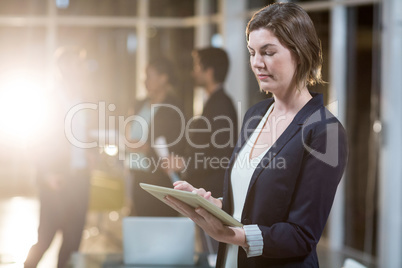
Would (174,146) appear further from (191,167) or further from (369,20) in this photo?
(369,20)

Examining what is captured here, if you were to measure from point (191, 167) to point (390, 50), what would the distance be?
1739mm

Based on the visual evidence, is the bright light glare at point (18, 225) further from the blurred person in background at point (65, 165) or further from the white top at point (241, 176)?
the white top at point (241, 176)

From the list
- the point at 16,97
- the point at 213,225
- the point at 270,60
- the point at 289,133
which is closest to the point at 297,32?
the point at 270,60

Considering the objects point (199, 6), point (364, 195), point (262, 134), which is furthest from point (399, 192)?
point (199, 6)

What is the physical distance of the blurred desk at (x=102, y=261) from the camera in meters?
1.72

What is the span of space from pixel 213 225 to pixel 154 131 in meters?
1.87

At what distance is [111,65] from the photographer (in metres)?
6.42

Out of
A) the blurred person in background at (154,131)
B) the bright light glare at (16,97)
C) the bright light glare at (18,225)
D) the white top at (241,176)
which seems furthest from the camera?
the bright light glare at (16,97)

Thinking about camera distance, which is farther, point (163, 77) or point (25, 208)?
point (25, 208)

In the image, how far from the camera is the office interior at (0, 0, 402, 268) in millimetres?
3566

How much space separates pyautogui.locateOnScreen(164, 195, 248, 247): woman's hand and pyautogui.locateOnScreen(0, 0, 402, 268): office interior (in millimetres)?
972

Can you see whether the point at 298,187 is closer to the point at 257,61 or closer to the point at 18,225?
the point at 257,61

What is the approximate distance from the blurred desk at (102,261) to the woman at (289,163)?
67 cm

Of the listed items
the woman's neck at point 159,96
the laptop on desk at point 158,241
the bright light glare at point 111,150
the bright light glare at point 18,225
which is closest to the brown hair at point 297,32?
the laptop on desk at point 158,241
